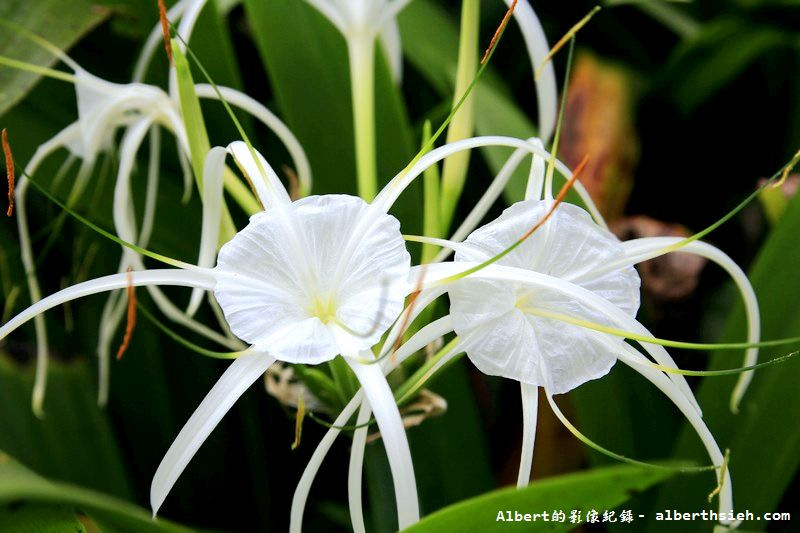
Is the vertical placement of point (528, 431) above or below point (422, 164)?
below

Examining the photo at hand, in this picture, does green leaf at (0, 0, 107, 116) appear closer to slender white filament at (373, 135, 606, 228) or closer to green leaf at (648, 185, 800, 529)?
slender white filament at (373, 135, 606, 228)

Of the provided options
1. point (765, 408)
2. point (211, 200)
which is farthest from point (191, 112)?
point (765, 408)

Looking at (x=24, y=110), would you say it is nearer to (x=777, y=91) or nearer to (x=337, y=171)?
(x=337, y=171)

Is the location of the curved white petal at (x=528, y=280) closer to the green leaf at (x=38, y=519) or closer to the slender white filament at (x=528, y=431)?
the slender white filament at (x=528, y=431)

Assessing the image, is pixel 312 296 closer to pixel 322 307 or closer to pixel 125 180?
pixel 322 307

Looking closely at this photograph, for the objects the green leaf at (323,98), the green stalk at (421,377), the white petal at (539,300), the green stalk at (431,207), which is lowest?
the green stalk at (421,377)

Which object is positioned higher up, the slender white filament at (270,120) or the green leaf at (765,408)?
the slender white filament at (270,120)

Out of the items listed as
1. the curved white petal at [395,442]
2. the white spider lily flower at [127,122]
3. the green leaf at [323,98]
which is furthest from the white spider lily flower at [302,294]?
the green leaf at [323,98]
